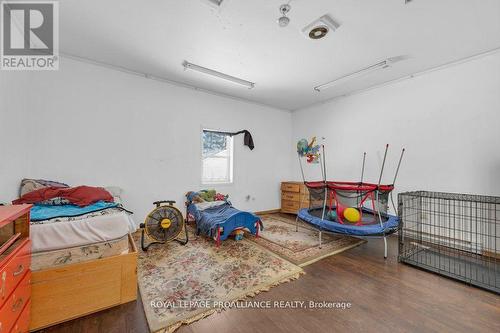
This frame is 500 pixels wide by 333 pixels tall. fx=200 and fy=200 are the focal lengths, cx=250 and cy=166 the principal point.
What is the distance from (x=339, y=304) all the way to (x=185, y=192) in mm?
3209

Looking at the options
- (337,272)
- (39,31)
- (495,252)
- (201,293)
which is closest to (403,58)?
(495,252)

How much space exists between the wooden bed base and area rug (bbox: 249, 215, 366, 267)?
181 centimetres

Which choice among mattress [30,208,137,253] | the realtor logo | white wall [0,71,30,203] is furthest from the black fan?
the realtor logo

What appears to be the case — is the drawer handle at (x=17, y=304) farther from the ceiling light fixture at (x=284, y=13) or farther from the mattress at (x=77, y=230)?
the ceiling light fixture at (x=284, y=13)

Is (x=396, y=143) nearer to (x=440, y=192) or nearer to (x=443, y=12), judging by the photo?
(x=440, y=192)

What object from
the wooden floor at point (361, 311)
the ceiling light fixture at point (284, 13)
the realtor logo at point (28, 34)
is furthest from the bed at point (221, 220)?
the realtor logo at point (28, 34)

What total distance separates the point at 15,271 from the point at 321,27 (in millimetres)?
3318

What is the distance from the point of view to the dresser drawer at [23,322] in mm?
1194

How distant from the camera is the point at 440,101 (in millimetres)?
3205

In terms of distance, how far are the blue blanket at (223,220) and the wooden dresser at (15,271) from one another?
1918 millimetres

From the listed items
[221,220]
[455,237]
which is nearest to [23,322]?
[221,220]

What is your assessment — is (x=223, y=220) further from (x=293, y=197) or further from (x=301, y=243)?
(x=293, y=197)

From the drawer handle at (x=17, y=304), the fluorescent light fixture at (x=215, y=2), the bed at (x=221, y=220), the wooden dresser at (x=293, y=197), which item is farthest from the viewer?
the wooden dresser at (x=293, y=197)

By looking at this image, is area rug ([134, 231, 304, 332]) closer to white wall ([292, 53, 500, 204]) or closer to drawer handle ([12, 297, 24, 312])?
drawer handle ([12, 297, 24, 312])
